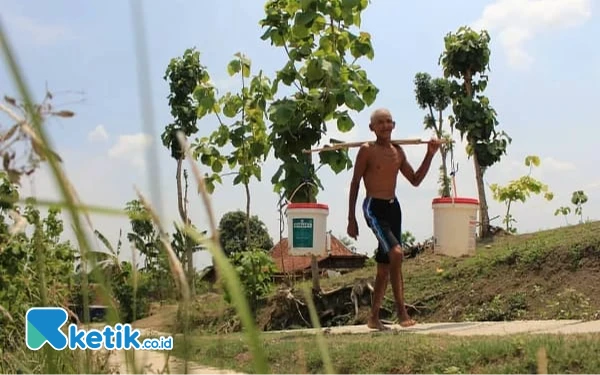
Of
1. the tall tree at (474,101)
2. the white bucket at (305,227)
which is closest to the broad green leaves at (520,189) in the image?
the tall tree at (474,101)

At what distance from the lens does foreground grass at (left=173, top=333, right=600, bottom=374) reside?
118 inches

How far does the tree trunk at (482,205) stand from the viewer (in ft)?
46.1

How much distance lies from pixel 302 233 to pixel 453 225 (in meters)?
1.43

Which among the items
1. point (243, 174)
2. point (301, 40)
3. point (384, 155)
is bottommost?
point (384, 155)

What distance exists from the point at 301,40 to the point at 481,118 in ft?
29.0

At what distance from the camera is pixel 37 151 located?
442mm

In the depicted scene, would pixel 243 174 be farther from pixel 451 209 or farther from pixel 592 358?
pixel 592 358

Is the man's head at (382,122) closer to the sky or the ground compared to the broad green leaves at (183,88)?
closer to the ground

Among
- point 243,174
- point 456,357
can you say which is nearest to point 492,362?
point 456,357

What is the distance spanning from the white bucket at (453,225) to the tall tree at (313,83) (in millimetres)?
2099

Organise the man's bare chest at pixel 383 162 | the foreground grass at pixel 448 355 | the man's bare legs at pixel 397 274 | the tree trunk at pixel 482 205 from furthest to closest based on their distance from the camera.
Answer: the tree trunk at pixel 482 205 → the man's bare chest at pixel 383 162 → the man's bare legs at pixel 397 274 → the foreground grass at pixel 448 355

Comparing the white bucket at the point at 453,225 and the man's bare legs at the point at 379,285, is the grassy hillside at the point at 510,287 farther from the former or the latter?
the man's bare legs at the point at 379,285

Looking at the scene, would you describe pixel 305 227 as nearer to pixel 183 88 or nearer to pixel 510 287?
pixel 510 287

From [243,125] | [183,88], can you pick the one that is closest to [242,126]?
[243,125]
